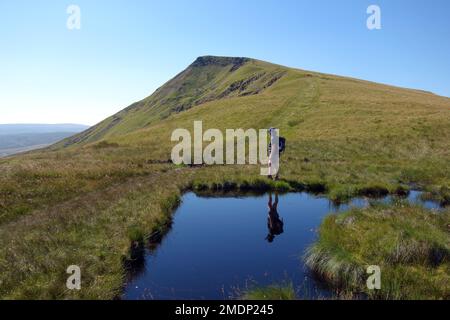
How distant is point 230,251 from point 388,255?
447cm

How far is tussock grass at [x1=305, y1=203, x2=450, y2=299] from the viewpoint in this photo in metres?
8.62

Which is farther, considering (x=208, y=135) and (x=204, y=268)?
(x=208, y=135)

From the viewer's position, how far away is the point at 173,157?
35.1m

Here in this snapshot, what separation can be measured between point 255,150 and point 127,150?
15551 mm

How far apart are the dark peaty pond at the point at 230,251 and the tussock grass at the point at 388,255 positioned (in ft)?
2.19

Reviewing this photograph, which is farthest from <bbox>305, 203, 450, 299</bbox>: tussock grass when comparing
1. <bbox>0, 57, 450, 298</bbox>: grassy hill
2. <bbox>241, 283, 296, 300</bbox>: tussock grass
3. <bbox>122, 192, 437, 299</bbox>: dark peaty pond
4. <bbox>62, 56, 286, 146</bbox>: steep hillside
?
<bbox>62, 56, 286, 146</bbox>: steep hillside

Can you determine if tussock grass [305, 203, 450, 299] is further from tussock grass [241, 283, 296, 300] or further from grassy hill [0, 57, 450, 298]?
grassy hill [0, 57, 450, 298]

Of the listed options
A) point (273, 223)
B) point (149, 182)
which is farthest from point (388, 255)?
point (149, 182)

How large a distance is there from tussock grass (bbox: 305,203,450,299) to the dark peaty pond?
67 cm

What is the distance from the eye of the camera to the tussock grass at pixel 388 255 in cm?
862

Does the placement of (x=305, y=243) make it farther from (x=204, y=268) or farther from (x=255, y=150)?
(x=255, y=150)

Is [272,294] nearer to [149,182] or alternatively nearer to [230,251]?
[230,251]

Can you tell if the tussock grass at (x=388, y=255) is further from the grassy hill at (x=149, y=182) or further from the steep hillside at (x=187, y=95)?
the steep hillside at (x=187, y=95)

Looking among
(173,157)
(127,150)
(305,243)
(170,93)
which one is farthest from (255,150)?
(170,93)
